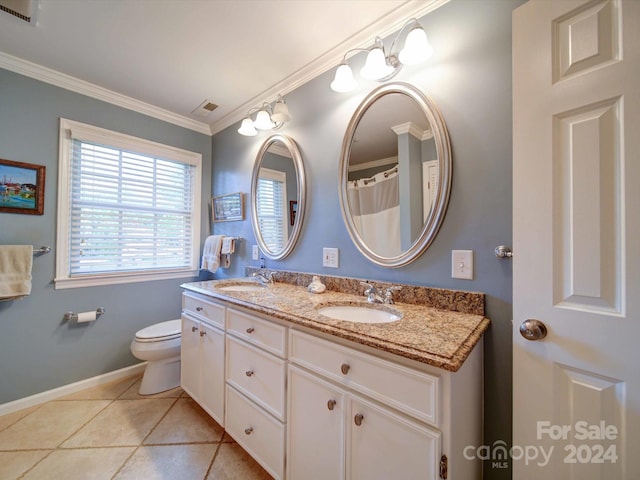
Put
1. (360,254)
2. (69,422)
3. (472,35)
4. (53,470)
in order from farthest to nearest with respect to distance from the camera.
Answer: (69,422), (360,254), (53,470), (472,35)

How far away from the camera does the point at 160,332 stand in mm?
2027

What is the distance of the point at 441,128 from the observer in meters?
1.20

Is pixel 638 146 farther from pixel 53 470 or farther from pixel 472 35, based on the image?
pixel 53 470

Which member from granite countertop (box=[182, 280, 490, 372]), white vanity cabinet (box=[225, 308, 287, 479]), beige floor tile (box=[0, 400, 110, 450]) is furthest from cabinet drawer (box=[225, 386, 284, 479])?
beige floor tile (box=[0, 400, 110, 450])

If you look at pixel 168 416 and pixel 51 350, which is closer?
pixel 168 416

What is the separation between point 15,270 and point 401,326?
2395mm

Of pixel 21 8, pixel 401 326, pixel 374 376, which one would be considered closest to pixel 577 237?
pixel 401 326

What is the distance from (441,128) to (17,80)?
2.76 metres

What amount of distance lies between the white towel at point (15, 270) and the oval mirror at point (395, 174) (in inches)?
83.6

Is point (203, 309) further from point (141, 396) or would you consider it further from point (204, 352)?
point (141, 396)

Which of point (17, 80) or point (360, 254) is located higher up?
point (17, 80)

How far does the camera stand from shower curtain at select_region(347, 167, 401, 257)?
1373 millimetres

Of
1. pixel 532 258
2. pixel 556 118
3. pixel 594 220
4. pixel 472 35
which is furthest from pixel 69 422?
pixel 472 35

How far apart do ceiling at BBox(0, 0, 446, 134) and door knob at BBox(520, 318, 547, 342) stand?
4.80 feet
